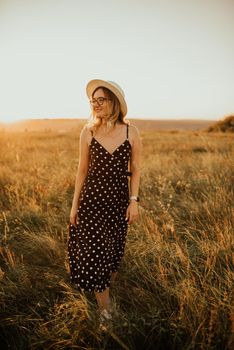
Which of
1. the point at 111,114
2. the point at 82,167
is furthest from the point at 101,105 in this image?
the point at 82,167

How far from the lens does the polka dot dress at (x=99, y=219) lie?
222 cm

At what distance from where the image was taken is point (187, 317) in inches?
71.3

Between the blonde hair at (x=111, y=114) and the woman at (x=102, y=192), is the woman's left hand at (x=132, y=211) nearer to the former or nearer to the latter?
the woman at (x=102, y=192)

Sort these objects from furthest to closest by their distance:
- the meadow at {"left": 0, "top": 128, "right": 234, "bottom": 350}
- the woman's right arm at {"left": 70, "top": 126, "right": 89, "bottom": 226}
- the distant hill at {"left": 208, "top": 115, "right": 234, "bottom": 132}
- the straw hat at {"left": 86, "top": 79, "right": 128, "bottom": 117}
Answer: the distant hill at {"left": 208, "top": 115, "right": 234, "bottom": 132} → the woman's right arm at {"left": 70, "top": 126, "right": 89, "bottom": 226} → the straw hat at {"left": 86, "top": 79, "right": 128, "bottom": 117} → the meadow at {"left": 0, "top": 128, "right": 234, "bottom": 350}

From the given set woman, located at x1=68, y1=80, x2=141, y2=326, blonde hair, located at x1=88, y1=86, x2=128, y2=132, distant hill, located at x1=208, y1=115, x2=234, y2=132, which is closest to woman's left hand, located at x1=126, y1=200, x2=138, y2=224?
woman, located at x1=68, y1=80, x2=141, y2=326

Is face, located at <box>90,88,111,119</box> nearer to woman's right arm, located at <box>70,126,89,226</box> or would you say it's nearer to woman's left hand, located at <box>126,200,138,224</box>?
woman's right arm, located at <box>70,126,89,226</box>

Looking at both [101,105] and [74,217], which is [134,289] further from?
[101,105]

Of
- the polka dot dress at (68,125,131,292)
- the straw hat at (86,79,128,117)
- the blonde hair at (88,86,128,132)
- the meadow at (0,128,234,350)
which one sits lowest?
the meadow at (0,128,234,350)

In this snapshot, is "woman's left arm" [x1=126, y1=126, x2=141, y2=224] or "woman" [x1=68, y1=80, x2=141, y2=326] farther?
"woman's left arm" [x1=126, y1=126, x2=141, y2=224]

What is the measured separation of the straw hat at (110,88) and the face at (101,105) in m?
0.06

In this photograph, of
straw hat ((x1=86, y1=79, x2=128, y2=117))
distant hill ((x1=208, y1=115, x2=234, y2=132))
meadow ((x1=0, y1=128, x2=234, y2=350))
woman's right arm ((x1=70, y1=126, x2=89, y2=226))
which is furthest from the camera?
distant hill ((x1=208, y1=115, x2=234, y2=132))

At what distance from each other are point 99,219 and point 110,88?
3.12ft

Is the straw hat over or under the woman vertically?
over

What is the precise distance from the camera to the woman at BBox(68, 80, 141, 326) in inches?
87.7
